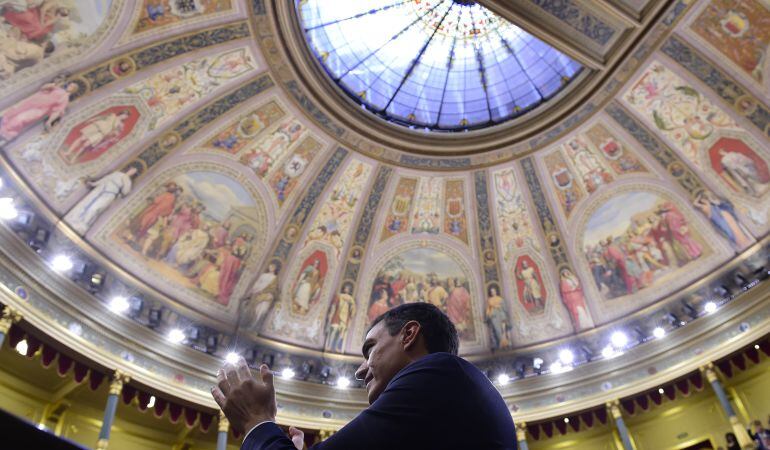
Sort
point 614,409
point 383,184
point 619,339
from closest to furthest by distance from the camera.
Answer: point 614,409, point 619,339, point 383,184

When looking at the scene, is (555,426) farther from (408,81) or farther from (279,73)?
(279,73)

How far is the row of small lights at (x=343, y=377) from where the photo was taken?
11039 millimetres

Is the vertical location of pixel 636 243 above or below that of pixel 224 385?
above

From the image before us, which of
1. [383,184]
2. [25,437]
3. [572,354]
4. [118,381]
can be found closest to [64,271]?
[118,381]

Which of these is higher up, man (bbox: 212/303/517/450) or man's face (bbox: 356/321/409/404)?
man's face (bbox: 356/321/409/404)

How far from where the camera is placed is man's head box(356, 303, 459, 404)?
7.13 ft

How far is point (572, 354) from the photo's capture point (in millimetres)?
15602

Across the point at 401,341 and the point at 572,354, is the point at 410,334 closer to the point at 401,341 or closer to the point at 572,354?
the point at 401,341

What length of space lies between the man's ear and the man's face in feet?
0.07

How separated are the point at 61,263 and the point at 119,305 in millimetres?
1585

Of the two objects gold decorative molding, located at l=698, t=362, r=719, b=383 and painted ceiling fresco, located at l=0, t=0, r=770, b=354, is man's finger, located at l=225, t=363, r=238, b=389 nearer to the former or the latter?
painted ceiling fresco, located at l=0, t=0, r=770, b=354

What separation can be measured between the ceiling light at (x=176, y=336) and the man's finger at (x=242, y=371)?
12.3 meters

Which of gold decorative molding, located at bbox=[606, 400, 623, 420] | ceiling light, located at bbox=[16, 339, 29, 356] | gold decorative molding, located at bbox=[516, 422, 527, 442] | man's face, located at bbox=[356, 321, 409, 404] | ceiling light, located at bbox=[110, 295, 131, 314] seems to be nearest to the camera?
man's face, located at bbox=[356, 321, 409, 404]

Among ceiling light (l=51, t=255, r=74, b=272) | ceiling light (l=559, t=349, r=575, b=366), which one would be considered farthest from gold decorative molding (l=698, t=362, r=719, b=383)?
ceiling light (l=51, t=255, r=74, b=272)
